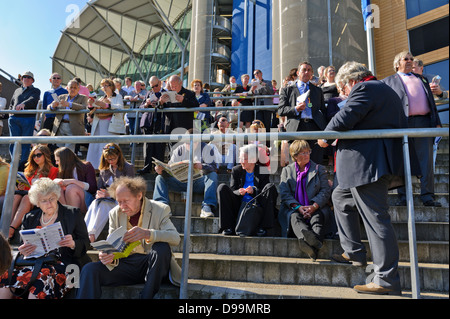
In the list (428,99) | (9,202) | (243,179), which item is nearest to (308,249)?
(243,179)

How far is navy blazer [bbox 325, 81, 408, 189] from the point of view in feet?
10.0

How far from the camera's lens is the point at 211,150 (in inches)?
234

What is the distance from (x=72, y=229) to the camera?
339 centimetres

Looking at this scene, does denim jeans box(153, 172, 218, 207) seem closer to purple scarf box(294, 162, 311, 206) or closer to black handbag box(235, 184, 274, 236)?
black handbag box(235, 184, 274, 236)

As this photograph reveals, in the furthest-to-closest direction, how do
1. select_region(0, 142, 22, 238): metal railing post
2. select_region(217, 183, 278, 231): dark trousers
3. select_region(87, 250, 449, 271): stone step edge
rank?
1. select_region(217, 183, 278, 231): dark trousers
2. select_region(87, 250, 449, 271): stone step edge
3. select_region(0, 142, 22, 238): metal railing post

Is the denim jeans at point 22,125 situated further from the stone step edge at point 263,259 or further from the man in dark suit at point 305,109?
the man in dark suit at point 305,109

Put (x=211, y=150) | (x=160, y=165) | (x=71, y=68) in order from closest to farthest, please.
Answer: (x=160, y=165), (x=211, y=150), (x=71, y=68)

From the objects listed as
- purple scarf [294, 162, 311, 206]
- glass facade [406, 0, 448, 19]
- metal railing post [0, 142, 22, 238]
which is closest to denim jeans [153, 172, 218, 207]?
purple scarf [294, 162, 311, 206]

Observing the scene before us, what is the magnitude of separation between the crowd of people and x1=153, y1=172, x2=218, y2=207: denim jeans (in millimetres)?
15

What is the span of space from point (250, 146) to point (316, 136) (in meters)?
1.97

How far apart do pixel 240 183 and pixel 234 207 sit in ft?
1.43
